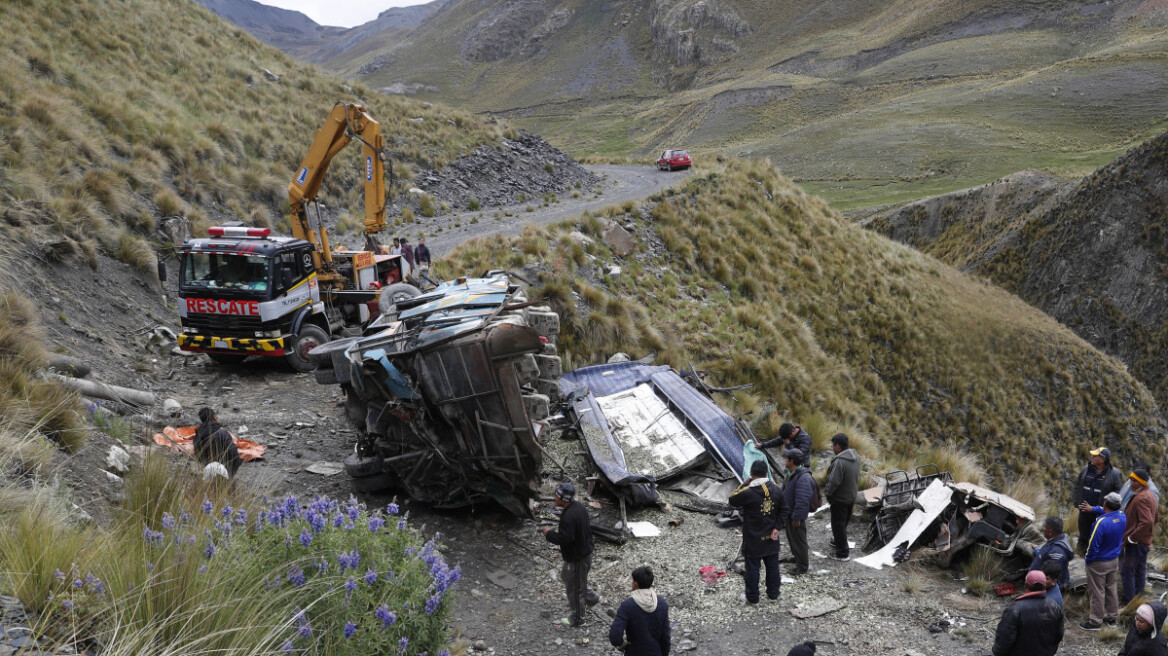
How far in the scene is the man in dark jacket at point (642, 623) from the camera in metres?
5.66

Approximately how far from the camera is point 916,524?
29.6 ft

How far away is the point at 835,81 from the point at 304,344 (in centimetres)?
10774

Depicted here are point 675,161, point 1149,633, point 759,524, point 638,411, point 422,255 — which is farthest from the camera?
point 675,161

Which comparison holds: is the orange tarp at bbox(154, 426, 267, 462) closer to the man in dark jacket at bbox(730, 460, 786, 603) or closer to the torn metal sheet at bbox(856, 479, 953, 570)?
the man in dark jacket at bbox(730, 460, 786, 603)

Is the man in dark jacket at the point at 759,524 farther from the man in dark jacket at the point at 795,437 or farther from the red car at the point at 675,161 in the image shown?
the red car at the point at 675,161

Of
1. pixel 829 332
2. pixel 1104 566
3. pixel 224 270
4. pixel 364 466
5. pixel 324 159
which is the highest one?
pixel 324 159

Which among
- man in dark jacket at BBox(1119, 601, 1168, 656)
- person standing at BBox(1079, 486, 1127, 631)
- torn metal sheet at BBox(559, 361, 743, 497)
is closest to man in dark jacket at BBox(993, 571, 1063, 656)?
man in dark jacket at BBox(1119, 601, 1168, 656)

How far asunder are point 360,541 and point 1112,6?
138224mm

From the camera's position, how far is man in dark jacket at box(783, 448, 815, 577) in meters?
7.96

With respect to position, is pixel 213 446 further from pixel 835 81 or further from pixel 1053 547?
pixel 835 81

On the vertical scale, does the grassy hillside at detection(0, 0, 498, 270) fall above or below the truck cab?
above

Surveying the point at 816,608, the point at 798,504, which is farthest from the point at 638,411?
the point at 816,608

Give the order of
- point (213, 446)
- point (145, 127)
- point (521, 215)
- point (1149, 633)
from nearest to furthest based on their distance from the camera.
Answer: point (1149, 633) < point (213, 446) < point (145, 127) < point (521, 215)

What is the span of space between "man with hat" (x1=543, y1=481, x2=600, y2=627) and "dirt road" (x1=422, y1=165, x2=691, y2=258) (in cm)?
1402
